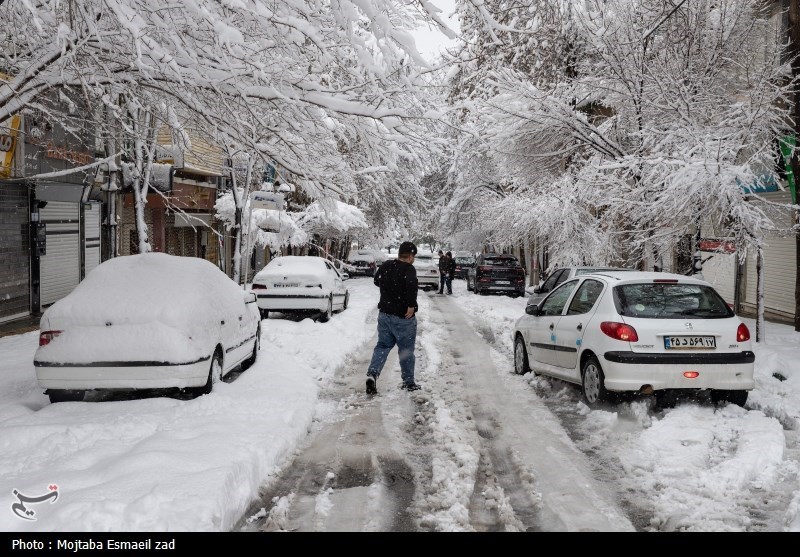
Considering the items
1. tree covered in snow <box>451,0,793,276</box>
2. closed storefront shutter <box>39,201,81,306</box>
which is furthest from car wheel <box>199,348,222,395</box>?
closed storefront shutter <box>39,201,81,306</box>

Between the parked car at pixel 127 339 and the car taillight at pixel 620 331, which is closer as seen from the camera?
the parked car at pixel 127 339

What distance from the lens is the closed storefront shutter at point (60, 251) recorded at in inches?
728

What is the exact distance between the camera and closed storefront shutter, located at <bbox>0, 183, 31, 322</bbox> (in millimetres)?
16062

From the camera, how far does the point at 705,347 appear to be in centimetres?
719

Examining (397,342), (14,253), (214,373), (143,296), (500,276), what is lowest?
(214,373)

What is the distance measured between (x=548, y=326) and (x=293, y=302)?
27.2 ft

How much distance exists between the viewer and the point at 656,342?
282 inches

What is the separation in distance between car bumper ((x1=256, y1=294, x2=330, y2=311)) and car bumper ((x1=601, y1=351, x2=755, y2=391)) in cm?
964

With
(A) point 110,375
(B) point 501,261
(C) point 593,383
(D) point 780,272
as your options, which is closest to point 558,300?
(C) point 593,383

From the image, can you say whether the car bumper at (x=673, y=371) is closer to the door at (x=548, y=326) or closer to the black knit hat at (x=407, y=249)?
the door at (x=548, y=326)

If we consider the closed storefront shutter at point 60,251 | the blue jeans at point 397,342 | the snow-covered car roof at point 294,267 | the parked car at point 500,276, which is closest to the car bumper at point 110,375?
the blue jeans at point 397,342

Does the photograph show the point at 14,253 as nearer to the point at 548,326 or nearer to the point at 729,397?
the point at 548,326

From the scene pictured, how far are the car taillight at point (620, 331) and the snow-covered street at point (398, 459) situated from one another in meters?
0.73
